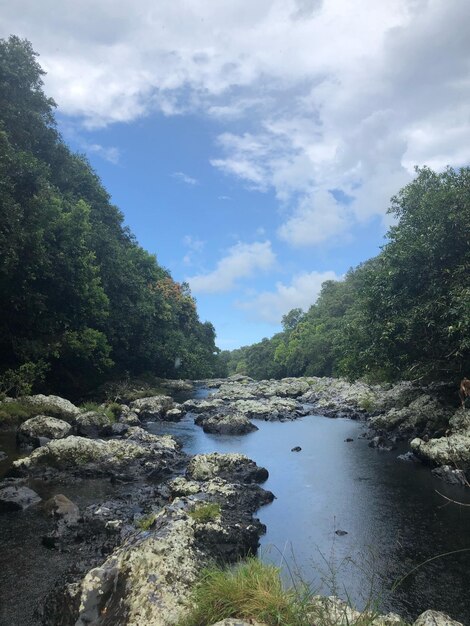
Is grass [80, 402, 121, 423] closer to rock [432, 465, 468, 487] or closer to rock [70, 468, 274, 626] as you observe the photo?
rock [432, 465, 468, 487]

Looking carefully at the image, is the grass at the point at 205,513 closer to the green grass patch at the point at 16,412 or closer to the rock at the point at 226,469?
the rock at the point at 226,469

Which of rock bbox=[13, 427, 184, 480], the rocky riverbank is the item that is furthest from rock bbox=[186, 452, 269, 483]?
the rocky riverbank

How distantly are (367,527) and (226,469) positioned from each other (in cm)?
477

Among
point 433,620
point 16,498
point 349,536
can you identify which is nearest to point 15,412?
point 16,498

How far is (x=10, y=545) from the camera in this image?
27.4 ft

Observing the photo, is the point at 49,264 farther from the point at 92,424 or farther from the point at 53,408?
the point at 92,424

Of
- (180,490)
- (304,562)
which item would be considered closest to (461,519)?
(304,562)

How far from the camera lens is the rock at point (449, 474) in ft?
42.0

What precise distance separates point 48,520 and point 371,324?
14.6m

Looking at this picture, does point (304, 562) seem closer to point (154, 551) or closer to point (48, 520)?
point (154, 551)

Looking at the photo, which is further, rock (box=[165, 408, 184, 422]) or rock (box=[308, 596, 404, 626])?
rock (box=[165, 408, 184, 422])

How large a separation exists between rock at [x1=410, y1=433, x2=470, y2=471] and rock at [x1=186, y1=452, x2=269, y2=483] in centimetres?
517

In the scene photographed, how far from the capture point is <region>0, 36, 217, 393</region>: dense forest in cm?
1988

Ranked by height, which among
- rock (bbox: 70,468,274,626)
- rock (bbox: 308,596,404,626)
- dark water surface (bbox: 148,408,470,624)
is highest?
rock (bbox: 308,596,404,626)
